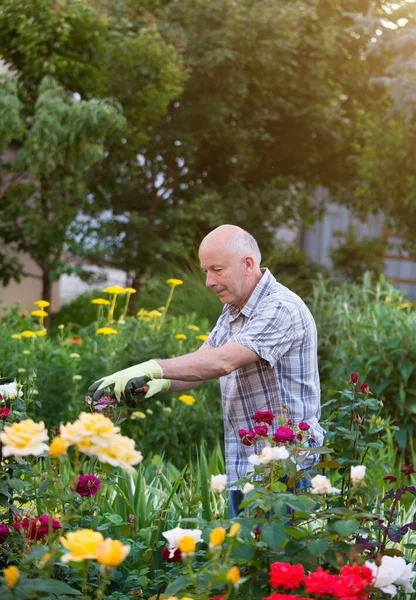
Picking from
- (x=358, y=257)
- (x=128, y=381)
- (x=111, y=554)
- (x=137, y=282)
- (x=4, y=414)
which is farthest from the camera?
(x=358, y=257)

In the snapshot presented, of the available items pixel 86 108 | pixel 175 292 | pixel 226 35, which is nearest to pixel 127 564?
pixel 175 292

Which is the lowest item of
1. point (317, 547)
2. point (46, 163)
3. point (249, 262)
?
point (317, 547)

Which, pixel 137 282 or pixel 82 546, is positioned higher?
pixel 82 546

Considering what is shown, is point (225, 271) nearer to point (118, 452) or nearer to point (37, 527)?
point (37, 527)

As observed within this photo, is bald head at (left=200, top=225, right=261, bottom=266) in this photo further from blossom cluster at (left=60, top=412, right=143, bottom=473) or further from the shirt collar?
blossom cluster at (left=60, top=412, right=143, bottom=473)

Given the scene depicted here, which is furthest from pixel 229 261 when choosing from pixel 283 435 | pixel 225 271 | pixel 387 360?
pixel 387 360

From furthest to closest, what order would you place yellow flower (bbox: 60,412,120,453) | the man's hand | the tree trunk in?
1. the tree trunk
2. the man's hand
3. yellow flower (bbox: 60,412,120,453)

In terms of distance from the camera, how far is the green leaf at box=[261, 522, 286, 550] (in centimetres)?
162

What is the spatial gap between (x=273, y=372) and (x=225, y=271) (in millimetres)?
345

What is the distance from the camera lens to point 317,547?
167 cm

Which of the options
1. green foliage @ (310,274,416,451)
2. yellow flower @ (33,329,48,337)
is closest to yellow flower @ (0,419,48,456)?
yellow flower @ (33,329,48,337)

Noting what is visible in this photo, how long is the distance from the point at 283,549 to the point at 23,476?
0.89 meters

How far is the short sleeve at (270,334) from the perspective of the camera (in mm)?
2422

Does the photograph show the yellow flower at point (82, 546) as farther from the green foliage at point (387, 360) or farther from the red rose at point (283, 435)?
the green foliage at point (387, 360)
